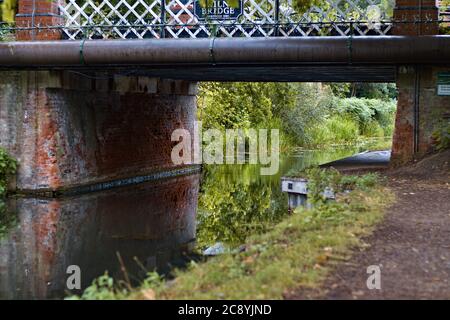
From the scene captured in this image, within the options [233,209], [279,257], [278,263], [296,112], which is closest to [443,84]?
[233,209]

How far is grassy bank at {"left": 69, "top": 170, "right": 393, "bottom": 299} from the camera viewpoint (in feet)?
18.4

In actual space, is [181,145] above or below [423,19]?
below

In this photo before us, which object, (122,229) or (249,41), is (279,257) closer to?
(122,229)

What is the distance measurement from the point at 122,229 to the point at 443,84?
22.5ft

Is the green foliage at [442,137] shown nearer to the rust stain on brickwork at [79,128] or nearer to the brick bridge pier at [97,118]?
the brick bridge pier at [97,118]

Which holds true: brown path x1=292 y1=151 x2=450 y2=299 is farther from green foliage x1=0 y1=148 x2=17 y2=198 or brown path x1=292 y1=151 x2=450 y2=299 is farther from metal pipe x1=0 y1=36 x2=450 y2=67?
green foliage x1=0 y1=148 x2=17 y2=198

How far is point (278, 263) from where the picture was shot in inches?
246

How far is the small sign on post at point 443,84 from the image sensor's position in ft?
42.8

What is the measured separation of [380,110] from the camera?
43.5 metres

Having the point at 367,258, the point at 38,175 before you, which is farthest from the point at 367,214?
the point at 38,175

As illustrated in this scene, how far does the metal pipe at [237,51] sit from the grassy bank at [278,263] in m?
3.84

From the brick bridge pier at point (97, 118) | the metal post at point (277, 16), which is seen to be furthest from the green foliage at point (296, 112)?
the metal post at point (277, 16)
